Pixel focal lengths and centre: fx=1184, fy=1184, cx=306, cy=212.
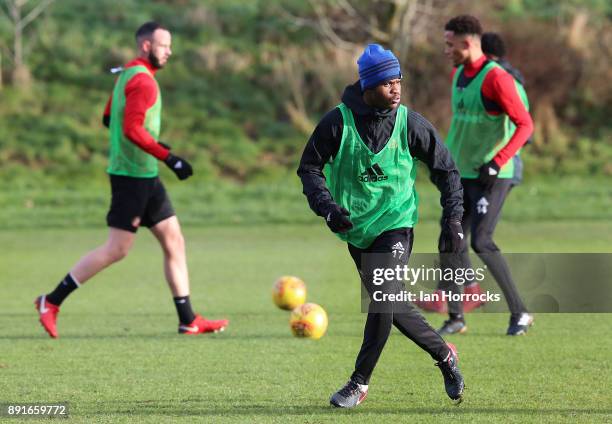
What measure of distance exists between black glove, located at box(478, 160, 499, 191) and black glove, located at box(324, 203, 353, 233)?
10.5 feet

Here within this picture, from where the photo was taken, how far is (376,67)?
628 centimetres

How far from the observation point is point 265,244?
17094 mm

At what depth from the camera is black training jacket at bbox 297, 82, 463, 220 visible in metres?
6.40

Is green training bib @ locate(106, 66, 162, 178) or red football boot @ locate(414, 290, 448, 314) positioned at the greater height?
green training bib @ locate(106, 66, 162, 178)

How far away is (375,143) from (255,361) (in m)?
2.31

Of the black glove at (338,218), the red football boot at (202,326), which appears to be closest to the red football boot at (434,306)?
the red football boot at (202,326)

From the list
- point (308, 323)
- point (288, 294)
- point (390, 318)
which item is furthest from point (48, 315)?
point (390, 318)

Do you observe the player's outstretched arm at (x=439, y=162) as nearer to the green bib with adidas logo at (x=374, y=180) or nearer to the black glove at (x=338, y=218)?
the green bib with adidas logo at (x=374, y=180)

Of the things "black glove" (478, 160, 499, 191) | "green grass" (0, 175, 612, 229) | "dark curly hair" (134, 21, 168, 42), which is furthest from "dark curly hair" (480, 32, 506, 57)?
"green grass" (0, 175, 612, 229)

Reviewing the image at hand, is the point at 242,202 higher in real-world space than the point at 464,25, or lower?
lower

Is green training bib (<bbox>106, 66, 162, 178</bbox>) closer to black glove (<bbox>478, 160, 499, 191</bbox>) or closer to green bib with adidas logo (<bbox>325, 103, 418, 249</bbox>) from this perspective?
black glove (<bbox>478, 160, 499, 191</bbox>)

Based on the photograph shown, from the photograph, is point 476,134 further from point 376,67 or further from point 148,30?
point 376,67

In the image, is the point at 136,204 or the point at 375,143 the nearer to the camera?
the point at 375,143

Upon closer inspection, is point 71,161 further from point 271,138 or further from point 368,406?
point 368,406
